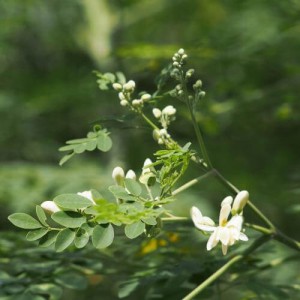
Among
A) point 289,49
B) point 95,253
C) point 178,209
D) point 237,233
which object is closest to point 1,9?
point 178,209

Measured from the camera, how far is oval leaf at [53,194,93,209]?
3.95 feet

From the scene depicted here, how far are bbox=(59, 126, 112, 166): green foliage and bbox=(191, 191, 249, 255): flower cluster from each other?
9.4 inches

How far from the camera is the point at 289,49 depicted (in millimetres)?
2951

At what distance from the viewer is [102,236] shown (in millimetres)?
1191

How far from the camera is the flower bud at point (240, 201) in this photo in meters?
1.28

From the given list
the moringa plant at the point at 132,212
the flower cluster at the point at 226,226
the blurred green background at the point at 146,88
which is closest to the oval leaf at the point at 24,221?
the moringa plant at the point at 132,212

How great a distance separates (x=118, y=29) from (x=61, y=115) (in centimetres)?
74

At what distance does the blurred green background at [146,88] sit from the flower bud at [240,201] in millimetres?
447

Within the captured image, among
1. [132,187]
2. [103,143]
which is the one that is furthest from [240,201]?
[103,143]

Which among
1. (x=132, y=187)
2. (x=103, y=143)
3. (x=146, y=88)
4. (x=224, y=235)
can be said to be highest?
(x=146, y=88)

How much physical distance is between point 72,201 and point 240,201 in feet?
0.96

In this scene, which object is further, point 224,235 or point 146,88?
point 146,88

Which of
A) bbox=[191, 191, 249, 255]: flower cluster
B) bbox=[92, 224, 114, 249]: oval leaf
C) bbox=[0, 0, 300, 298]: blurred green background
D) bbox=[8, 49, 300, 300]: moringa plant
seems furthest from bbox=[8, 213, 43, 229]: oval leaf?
bbox=[0, 0, 300, 298]: blurred green background

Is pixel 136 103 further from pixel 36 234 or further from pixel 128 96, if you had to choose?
pixel 36 234
